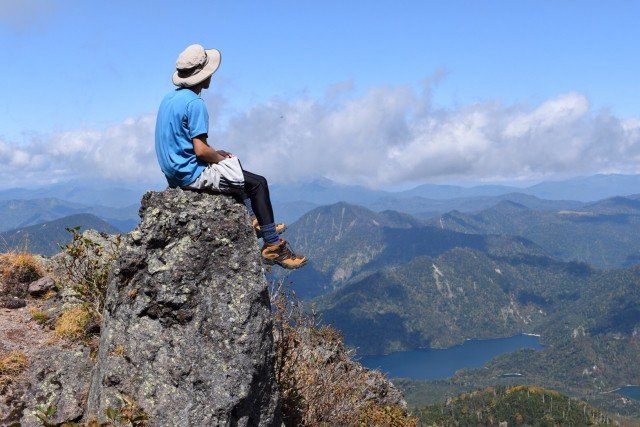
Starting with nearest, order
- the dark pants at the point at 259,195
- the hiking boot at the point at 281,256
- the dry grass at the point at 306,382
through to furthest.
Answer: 1. the dark pants at the point at 259,195
2. the hiking boot at the point at 281,256
3. the dry grass at the point at 306,382

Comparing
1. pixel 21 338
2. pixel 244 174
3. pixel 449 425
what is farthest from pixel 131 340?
pixel 449 425

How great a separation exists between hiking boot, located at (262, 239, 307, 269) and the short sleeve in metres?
2.69

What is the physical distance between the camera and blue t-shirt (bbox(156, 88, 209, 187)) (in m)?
8.12

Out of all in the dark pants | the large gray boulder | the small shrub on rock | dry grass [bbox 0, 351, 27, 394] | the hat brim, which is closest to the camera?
the large gray boulder

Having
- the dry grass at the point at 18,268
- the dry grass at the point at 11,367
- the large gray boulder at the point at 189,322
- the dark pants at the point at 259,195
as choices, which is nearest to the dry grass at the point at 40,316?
the dry grass at the point at 11,367

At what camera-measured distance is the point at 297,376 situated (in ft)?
34.4

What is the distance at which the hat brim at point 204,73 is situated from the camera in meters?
8.48

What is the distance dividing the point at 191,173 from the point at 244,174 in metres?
1.05

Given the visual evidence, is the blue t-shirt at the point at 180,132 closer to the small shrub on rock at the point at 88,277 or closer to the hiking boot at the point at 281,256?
the hiking boot at the point at 281,256

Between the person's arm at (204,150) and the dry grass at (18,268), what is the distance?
318 inches

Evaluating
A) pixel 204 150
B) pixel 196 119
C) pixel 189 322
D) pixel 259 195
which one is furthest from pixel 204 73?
pixel 189 322

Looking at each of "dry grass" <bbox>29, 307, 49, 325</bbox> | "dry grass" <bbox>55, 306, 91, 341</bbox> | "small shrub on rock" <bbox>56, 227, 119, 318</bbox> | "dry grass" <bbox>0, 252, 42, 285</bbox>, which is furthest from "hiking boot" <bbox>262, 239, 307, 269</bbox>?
"dry grass" <bbox>0, 252, 42, 285</bbox>

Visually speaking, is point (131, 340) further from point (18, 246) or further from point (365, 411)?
point (18, 246)

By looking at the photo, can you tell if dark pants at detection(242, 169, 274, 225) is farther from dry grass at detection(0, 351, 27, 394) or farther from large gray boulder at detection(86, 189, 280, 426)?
dry grass at detection(0, 351, 27, 394)
